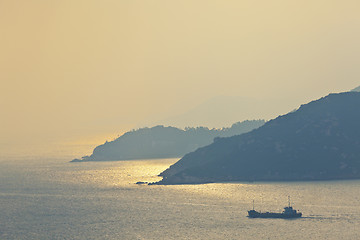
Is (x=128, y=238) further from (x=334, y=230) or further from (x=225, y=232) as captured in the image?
(x=334, y=230)

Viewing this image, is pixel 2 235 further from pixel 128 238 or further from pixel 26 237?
pixel 128 238

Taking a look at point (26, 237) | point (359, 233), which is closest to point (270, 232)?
point (359, 233)

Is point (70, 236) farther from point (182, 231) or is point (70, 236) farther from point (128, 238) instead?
point (182, 231)

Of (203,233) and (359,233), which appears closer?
(359,233)

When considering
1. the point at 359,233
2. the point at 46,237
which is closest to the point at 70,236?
the point at 46,237

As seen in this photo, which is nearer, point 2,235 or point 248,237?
point 248,237

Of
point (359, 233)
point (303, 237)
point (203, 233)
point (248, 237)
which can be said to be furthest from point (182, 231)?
point (359, 233)

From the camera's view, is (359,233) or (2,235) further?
(2,235)
